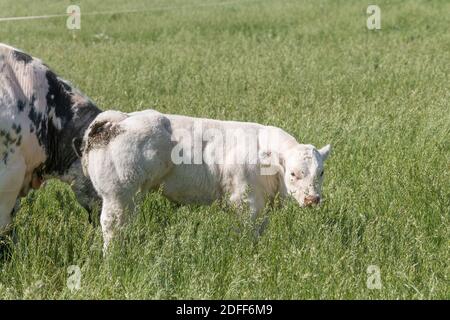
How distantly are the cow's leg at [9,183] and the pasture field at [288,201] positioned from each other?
0.19 meters

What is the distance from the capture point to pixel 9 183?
5438mm

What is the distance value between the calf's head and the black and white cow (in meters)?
1.39

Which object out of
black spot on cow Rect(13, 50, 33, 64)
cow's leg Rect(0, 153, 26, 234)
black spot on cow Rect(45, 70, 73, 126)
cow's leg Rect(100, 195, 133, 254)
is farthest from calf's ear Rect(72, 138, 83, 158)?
black spot on cow Rect(13, 50, 33, 64)

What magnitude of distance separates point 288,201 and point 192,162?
2.28 feet

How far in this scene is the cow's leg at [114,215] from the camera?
5.32 meters

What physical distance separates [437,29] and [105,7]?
1197cm

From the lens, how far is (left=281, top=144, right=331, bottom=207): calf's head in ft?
17.1

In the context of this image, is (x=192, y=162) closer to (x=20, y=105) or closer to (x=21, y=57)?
(x=20, y=105)

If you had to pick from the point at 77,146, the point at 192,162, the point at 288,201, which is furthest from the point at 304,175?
the point at 77,146

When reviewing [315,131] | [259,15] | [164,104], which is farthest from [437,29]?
[315,131]

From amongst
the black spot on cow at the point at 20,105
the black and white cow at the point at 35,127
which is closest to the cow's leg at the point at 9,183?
the black and white cow at the point at 35,127

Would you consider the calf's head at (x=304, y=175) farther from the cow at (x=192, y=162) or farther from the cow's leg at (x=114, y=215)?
the cow's leg at (x=114, y=215)

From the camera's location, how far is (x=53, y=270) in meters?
5.18

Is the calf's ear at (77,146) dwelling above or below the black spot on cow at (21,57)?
below
